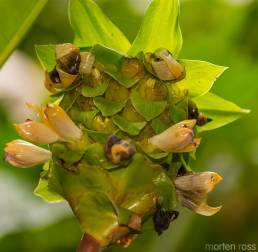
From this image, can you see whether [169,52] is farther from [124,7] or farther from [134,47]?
[124,7]

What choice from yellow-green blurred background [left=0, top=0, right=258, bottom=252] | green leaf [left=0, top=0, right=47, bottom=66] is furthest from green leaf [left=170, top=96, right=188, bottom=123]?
yellow-green blurred background [left=0, top=0, right=258, bottom=252]

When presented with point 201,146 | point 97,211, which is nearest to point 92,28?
point 97,211

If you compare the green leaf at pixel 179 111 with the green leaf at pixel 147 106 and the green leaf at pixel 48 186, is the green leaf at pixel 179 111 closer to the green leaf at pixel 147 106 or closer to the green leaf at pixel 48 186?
the green leaf at pixel 147 106

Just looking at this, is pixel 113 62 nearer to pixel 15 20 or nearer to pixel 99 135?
pixel 99 135

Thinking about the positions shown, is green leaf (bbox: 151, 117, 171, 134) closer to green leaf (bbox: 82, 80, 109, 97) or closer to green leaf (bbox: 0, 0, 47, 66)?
green leaf (bbox: 82, 80, 109, 97)

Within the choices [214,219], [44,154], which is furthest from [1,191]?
[44,154]

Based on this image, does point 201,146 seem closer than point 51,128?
No
